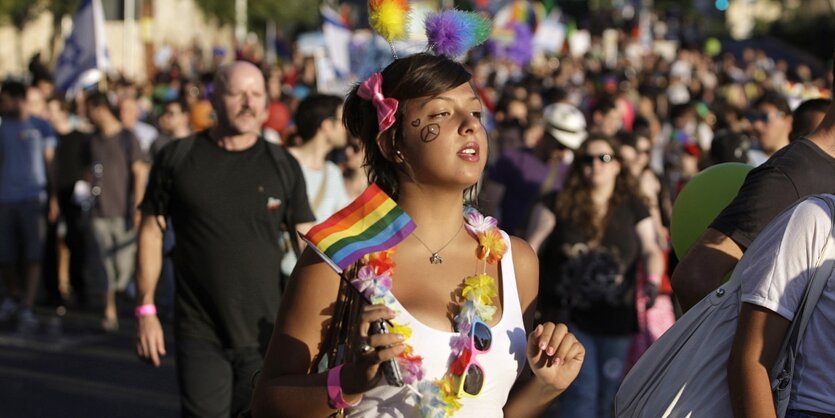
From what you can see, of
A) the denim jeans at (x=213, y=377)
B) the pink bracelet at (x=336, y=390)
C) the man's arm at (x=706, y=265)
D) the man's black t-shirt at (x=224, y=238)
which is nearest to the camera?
the pink bracelet at (x=336, y=390)

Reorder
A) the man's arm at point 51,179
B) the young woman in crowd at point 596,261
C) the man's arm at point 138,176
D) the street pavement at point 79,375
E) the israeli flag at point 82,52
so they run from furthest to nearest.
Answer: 1. the israeli flag at point 82,52
2. the man's arm at point 51,179
3. the man's arm at point 138,176
4. the street pavement at point 79,375
5. the young woman in crowd at point 596,261

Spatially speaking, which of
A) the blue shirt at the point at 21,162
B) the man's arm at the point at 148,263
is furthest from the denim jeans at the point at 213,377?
the blue shirt at the point at 21,162

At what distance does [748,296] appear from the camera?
333 centimetres

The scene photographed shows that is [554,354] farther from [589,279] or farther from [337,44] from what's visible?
[337,44]

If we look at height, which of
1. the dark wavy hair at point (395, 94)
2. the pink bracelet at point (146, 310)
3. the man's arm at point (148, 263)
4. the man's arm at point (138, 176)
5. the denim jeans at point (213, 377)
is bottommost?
the man's arm at point (138, 176)

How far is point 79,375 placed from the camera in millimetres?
10188

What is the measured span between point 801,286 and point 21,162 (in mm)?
9993

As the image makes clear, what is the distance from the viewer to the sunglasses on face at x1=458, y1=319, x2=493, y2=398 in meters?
3.40

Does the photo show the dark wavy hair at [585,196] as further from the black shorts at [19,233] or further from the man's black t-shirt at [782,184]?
the black shorts at [19,233]

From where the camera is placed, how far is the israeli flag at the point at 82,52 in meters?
16.4

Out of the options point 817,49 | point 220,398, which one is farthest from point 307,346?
point 817,49

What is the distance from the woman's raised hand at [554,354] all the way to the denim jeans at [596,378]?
12.0 feet

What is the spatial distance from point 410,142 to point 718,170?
63.0 inches

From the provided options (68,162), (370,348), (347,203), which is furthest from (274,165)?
(68,162)
